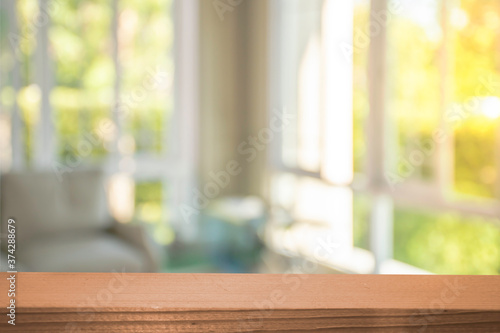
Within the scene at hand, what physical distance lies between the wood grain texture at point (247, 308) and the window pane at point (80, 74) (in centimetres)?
500

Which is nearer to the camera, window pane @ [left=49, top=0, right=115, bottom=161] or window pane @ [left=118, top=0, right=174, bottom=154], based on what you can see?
window pane @ [left=49, top=0, right=115, bottom=161]

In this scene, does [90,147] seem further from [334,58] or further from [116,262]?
[334,58]

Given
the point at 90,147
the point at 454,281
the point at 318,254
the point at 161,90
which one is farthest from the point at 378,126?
the point at 454,281

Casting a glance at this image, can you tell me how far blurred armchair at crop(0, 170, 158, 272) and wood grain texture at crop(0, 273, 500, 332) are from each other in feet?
10.9

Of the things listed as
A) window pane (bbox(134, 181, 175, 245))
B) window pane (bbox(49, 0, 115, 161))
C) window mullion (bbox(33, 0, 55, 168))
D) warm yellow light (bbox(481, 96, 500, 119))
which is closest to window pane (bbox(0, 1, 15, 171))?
window mullion (bbox(33, 0, 55, 168))

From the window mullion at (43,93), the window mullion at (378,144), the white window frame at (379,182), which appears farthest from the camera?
the window mullion at (43,93)

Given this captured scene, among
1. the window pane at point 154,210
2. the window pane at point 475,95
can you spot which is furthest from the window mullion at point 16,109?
the window pane at point 475,95

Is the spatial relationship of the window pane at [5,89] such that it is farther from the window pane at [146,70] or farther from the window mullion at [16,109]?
the window pane at [146,70]

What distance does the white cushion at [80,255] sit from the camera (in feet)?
11.4

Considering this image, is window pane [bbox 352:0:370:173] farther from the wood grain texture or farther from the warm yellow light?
the wood grain texture

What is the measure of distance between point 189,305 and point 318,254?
14.5ft

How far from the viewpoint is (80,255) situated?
3568 millimetres

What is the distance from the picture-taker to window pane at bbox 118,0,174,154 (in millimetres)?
5312

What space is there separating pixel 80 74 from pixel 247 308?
5.20m
